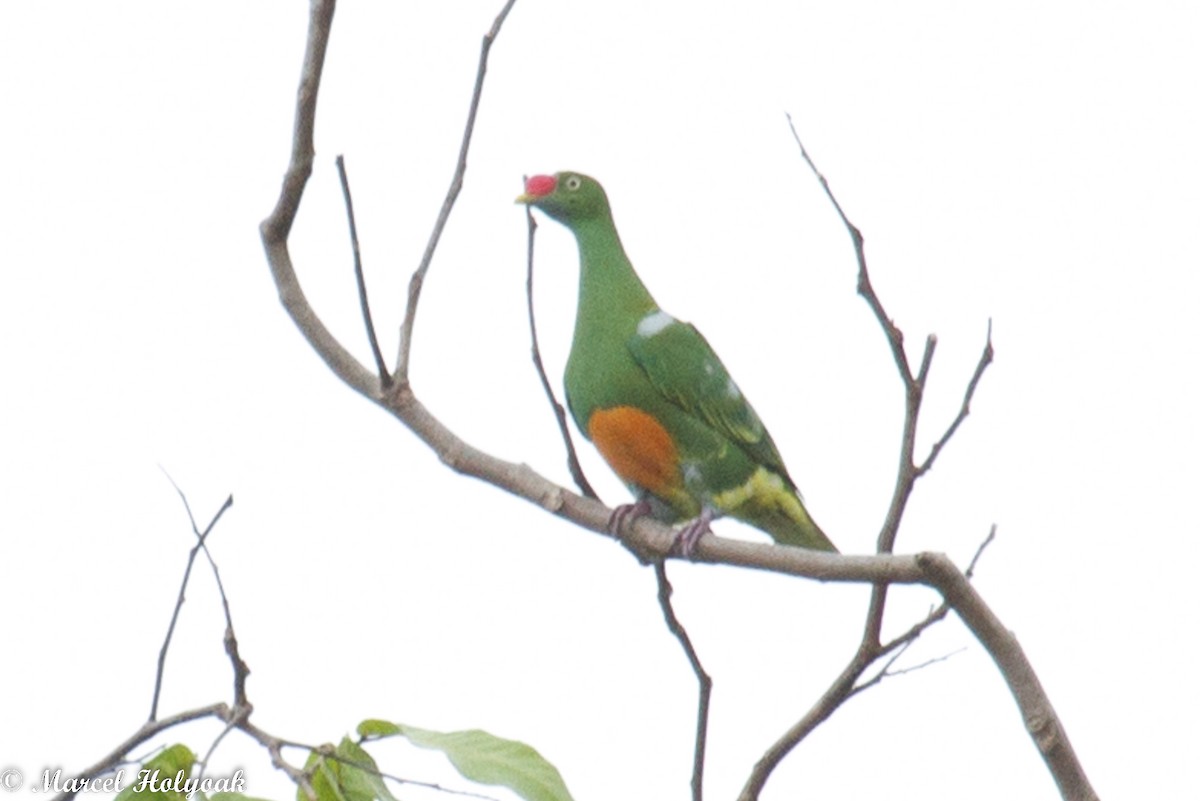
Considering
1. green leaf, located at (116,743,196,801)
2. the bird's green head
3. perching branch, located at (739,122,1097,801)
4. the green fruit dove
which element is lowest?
green leaf, located at (116,743,196,801)

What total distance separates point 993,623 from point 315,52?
4.42ft

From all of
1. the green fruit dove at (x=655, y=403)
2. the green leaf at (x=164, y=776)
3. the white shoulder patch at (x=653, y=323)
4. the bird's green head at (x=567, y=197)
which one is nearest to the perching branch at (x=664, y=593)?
the green leaf at (x=164, y=776)

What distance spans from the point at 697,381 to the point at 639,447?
0.86 ft

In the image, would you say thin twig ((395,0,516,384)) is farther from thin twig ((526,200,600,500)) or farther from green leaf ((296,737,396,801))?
green leaf ((296,737,396,801))

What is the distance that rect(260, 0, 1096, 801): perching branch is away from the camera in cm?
232

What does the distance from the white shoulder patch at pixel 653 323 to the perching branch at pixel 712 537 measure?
4.83ft

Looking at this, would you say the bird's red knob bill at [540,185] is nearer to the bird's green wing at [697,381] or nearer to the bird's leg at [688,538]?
the bird's green wing at [697,381]

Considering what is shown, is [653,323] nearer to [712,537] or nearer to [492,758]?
[712,537]

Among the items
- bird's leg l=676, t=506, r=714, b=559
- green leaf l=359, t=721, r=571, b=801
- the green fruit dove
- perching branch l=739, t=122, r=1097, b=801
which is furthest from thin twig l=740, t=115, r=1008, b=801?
the green fruit dove

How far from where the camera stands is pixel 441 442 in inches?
106

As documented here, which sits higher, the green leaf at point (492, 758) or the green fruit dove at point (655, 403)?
the green fruit dove at point (655, 403)

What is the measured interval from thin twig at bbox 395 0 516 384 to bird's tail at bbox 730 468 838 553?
6.20 feet

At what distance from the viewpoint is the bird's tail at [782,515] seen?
4441mm

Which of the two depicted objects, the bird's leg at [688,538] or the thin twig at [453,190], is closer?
the thin twig at [453,190]
